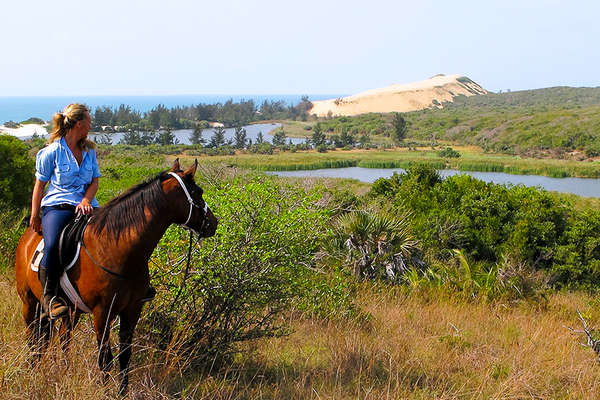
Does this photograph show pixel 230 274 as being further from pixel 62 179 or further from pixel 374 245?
pixel 374 245

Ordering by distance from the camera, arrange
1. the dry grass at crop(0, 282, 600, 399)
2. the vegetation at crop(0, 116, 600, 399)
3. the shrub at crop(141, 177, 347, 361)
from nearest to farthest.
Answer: the dry grass at crop(0, 282, 600, 399), the vegetation at crop(0, 116, 600, 399), the shrub at crop(141, 177, 347, 361)

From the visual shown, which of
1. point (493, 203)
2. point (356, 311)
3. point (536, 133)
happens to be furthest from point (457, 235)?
point (536, 133)

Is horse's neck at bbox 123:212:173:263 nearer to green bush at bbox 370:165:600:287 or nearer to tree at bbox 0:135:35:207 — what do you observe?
green bush at bbox 370:165:600:287

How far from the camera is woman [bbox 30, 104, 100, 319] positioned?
3.95 m

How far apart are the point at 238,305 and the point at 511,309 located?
6253mm

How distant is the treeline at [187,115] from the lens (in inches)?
3457

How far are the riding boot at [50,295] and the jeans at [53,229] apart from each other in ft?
0.16

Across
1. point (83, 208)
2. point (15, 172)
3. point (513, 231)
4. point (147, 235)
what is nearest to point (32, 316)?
point (83, 208)

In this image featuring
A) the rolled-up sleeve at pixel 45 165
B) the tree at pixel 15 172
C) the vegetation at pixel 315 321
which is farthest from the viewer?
the tree at pixel 15 172

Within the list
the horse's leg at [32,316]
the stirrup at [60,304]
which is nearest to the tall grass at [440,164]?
the horse's leg at [32,316]

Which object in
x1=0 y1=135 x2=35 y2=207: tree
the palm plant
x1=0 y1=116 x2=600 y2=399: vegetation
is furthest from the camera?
x1=0 y1=135 x2=35 y2=207: tree

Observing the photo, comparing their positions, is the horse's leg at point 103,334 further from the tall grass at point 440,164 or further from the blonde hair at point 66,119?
the tall grass at point 440,164

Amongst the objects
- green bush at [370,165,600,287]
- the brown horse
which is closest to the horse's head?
the brown horse

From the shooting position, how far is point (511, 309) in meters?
9.37
